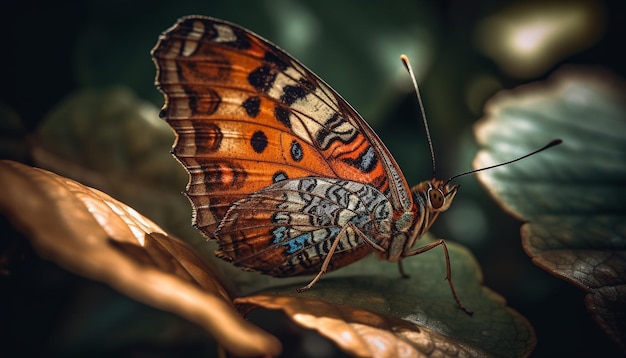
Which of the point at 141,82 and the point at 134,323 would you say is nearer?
the point at 134,323

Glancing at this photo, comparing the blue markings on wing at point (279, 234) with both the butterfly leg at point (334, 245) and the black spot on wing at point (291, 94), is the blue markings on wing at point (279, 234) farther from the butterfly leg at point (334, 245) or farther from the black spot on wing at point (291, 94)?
the black spot on wing at point (291, 94)

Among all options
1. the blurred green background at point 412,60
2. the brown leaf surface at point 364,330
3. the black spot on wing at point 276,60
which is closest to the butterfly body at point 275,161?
the black spot on wing at point 276,60

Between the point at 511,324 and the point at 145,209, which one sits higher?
the point at 145,209

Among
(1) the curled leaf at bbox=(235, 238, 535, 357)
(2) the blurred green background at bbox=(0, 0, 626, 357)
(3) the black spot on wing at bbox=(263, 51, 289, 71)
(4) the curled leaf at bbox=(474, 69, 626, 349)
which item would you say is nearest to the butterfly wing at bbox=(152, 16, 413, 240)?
(3) the black spot on wing at bbox=(263, 51, 289, 71)

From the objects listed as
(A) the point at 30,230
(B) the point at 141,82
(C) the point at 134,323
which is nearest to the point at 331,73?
(B) the point at 141,82

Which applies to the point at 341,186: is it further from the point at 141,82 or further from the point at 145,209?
the point at 141,82

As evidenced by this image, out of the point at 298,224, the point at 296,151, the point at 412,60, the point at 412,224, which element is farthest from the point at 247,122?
the point at 412,60

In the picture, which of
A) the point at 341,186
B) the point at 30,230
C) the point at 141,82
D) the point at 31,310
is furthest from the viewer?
the point at 141,82
